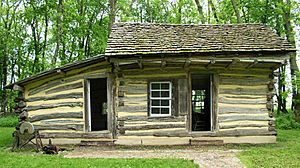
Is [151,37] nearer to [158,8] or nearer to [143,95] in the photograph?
[143,95]

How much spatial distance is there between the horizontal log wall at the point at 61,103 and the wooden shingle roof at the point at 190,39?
1.28 metres

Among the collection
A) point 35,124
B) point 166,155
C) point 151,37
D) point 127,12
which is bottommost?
point 166,155

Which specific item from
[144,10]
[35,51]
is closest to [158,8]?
[144,10]

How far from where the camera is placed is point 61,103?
1109cm

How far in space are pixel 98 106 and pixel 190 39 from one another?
5.88 m

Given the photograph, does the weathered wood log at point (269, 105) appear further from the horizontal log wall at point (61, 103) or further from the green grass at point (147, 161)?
the horizontal log wall at point (61, 103)

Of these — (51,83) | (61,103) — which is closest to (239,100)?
(61,103)

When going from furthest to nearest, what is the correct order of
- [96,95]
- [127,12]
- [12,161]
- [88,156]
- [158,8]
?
[158,8]
[127,12]
[96,95]
[88,156]
[12,161]

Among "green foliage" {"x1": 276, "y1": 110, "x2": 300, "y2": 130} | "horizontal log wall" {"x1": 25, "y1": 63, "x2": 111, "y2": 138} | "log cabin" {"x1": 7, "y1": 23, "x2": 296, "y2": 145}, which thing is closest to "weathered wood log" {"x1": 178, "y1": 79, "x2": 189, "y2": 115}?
"log cabin" {"x1": 7, "y1": 23, "x2": 296, "y2": 145}

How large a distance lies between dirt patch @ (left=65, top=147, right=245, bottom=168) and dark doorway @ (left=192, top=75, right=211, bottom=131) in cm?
402

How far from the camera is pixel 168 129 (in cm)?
1078

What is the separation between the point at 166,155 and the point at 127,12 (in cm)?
1702

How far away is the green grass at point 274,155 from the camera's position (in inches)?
309

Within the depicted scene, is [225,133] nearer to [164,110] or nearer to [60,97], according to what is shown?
[164,110]
